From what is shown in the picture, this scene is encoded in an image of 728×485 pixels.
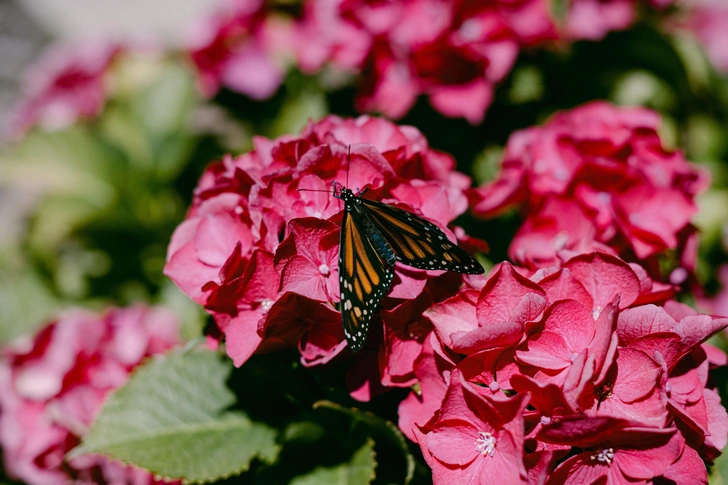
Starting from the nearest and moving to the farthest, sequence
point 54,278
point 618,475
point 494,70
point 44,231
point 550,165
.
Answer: point 618,475 → point 550,165 → point 494,70 → point 44,231 → point 54,278

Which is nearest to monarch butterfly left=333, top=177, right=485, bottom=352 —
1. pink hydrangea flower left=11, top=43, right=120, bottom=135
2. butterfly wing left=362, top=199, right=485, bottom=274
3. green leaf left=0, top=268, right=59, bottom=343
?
butterfly wing left=362, top=199, right=485, bottom=274

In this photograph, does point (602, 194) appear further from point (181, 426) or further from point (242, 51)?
point (242, 51)

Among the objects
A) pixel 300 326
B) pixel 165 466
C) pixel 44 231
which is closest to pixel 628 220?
pixel 300 326

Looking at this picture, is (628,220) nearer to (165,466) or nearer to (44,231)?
(165,466)

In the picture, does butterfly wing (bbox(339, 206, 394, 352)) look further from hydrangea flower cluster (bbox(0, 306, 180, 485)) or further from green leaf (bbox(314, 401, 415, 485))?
hydrangea flower cluster (bbox(0, 306, 180, 485))

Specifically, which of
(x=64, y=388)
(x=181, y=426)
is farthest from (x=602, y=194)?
(x=64, y=388)
